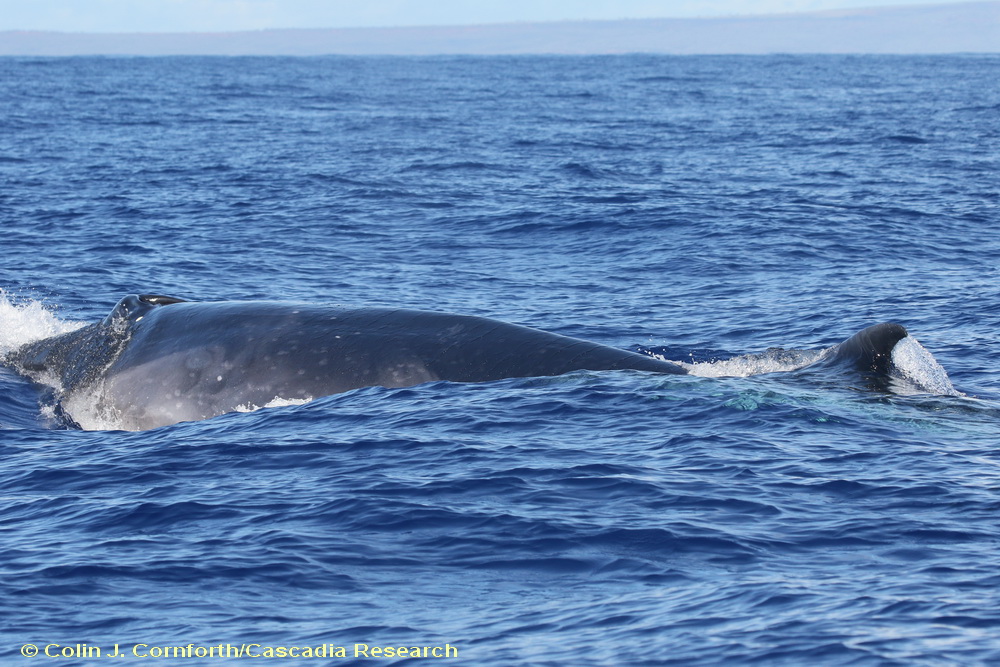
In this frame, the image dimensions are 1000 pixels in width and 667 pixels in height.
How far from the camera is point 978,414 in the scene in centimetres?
1284

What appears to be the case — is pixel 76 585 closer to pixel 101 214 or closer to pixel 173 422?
pixel 173 422

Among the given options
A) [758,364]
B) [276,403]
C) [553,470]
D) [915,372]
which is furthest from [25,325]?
[915,372]

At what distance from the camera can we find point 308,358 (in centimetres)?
1471

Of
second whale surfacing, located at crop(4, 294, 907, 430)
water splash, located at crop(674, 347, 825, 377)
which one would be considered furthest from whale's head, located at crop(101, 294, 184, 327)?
water splash, located at crop(674, 347, 825, 377)

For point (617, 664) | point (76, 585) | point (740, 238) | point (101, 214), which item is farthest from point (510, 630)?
point (101, 214)

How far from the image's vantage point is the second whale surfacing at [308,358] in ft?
47.8

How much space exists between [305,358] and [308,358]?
38 mm

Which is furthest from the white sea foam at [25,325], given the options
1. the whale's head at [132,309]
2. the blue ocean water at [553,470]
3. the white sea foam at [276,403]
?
the white sea foam at [276,403]

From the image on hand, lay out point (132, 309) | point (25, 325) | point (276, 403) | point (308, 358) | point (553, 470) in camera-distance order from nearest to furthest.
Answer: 1. point (553, 470)
2. point (276, 403)
3. point (308, 358)
4. point (132, 309)
5. point (25, 325)

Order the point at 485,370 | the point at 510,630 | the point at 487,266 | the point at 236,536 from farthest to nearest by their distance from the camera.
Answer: the point at 487,266, the point at 485,370, the point at 236,536, the point at 510,630

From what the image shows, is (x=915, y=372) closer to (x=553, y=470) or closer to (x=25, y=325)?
(x=553, y=470)

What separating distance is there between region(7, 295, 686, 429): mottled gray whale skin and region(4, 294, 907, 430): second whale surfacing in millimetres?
12

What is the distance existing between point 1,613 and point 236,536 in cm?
204

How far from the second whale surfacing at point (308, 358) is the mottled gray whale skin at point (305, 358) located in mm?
12
